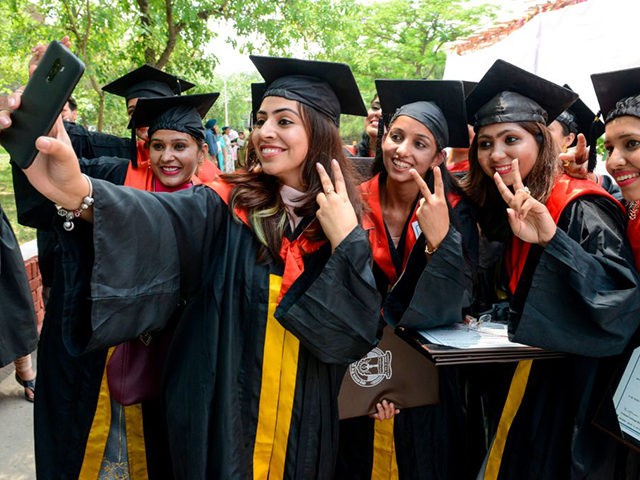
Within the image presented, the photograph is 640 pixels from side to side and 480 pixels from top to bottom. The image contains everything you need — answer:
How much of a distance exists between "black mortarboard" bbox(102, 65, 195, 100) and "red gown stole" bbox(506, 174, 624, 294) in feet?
8.65

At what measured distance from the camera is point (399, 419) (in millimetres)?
2354

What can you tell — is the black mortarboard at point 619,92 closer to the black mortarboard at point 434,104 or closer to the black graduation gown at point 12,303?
the black mortarboard at point 434,104

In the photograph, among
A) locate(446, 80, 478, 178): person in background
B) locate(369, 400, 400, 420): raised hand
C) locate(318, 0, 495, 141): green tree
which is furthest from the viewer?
locate(318, 0, 495, 141): green tree

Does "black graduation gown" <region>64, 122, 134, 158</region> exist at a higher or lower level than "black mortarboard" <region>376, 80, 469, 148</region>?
lower

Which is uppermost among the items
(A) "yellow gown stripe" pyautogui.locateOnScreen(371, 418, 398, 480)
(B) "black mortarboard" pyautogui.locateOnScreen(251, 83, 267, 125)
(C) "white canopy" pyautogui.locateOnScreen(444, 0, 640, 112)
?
(C) "white canopy" pyautogui.locateOnScreen(444, 0, 640, 112)

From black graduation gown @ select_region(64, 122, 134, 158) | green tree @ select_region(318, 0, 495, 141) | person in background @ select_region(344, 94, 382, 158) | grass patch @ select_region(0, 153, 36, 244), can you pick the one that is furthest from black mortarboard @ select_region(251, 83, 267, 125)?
green tree @ select_region(318, 0, 495, 141)

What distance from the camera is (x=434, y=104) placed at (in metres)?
2.50

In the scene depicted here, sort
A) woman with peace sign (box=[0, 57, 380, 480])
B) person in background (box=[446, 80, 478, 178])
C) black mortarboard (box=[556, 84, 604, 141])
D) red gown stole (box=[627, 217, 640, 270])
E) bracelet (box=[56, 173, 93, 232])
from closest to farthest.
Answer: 1. bracelet (box=[56, 173, 93, 232])
2. woman with peace sign (box=[0, 57, 380, 480])
3. red gown stole (box=[627, 217, 640, 270])
4. black mortarboard (box=[556, 84, 604, 141])
5. person in background (box=[446, 80, 478, 178])

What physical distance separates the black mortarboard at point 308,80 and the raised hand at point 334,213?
0.28m

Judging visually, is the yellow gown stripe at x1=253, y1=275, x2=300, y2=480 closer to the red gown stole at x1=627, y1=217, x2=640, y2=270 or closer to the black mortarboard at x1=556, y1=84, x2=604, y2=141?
the red gown stole at x1=627, y1=217, x2=640, y2=270

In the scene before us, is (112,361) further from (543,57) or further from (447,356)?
(543,57)

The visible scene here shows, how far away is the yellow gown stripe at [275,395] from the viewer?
5.85ft

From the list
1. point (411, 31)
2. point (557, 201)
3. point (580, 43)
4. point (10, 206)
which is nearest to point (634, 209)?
point (557, 201)

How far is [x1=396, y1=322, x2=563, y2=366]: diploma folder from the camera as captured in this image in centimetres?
173
